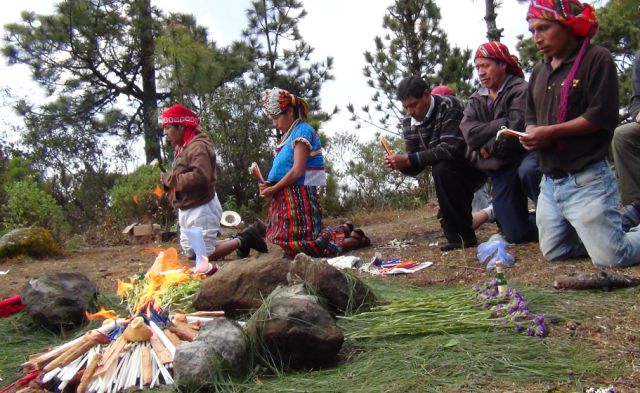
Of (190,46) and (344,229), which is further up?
(190,46)

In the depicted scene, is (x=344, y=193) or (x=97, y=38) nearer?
(x=344, y=193)

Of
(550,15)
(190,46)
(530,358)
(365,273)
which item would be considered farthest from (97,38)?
(530,358)

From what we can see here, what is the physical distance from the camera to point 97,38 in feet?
47.8

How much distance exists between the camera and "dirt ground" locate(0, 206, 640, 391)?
113 inches

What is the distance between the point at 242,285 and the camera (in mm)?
3715

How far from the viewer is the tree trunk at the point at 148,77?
14402 mm

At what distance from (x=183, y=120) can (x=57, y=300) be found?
2636 millimetres

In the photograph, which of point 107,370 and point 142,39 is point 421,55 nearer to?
point 142,39

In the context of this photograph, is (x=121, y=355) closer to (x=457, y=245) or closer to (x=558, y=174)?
(x=558, y=174)

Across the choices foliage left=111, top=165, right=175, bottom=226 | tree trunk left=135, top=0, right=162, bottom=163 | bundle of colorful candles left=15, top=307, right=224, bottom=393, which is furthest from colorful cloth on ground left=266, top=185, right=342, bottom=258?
tree trunk left=135, top=0, right=162, bottom=163

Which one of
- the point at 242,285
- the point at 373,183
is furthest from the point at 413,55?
the point at 242,285

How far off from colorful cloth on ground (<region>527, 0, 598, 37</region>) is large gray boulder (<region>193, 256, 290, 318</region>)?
2245 mm

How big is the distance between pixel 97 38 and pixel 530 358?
1388 centimetres

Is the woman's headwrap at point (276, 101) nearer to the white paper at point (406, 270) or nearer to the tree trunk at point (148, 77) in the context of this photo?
Result: the white paper at point (406, 270)
